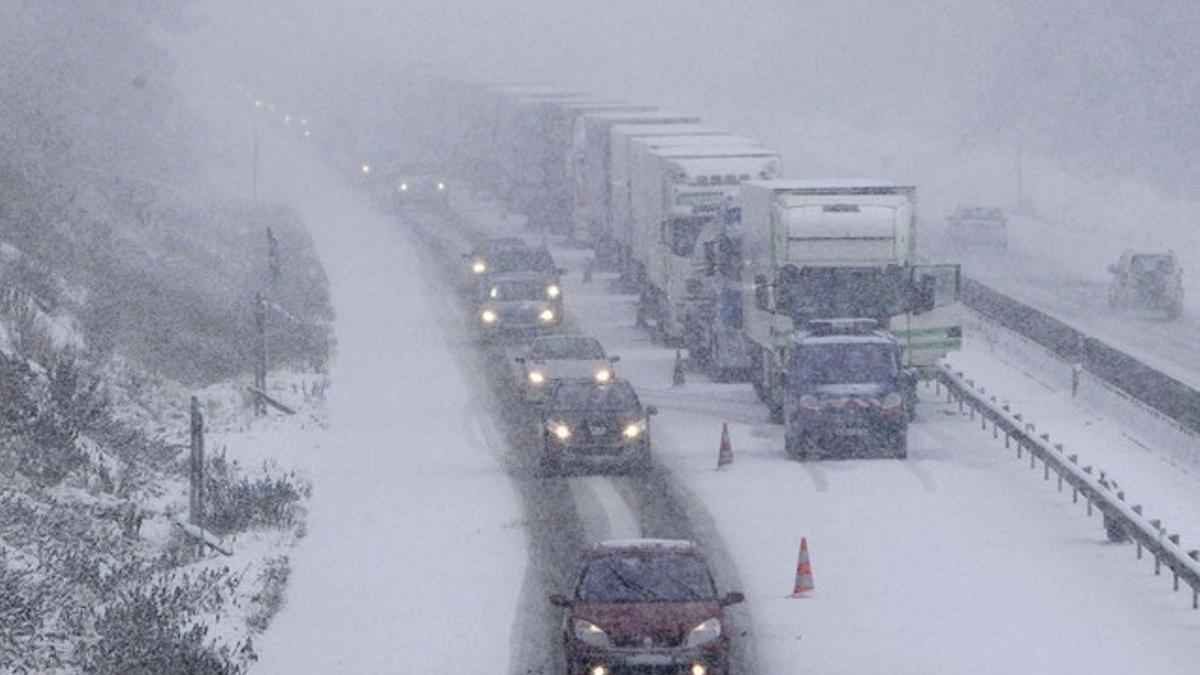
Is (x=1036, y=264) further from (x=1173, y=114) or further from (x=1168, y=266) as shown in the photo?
(x=1173, y=114)

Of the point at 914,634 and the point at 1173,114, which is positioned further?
the point at 1173,114

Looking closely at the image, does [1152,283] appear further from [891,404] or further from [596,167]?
[891,404]

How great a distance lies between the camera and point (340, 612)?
26266 mm

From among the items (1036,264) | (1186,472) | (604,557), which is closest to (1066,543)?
(1186,472)

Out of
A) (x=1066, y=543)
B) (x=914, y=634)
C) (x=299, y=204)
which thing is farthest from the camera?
(x=299, y=204)

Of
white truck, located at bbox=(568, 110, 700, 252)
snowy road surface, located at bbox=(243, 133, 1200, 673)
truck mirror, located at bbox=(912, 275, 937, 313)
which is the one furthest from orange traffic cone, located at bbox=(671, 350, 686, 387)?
white truck, located at bbox=(568, 110, 700, 252)

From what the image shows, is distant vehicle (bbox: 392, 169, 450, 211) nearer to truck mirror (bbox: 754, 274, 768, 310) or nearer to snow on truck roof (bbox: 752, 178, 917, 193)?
truck mirror (bbox: 754, 274, 768, 310)

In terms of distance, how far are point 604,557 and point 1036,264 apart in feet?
179

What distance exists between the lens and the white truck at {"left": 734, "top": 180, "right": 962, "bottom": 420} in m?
40.1

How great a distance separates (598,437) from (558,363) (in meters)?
7.23

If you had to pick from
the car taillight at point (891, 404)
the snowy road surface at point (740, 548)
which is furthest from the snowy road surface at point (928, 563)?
the car taillight at point (891, 404)

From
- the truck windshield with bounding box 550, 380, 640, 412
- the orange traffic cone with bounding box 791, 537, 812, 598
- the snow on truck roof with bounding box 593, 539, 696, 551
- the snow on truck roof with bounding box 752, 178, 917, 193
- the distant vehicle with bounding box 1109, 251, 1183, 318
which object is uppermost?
the snow on truck roof with bounding box 752, 178, 917, 193

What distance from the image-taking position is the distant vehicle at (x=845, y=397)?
3644cm

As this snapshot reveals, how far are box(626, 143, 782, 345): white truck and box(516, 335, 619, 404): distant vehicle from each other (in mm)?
4357
